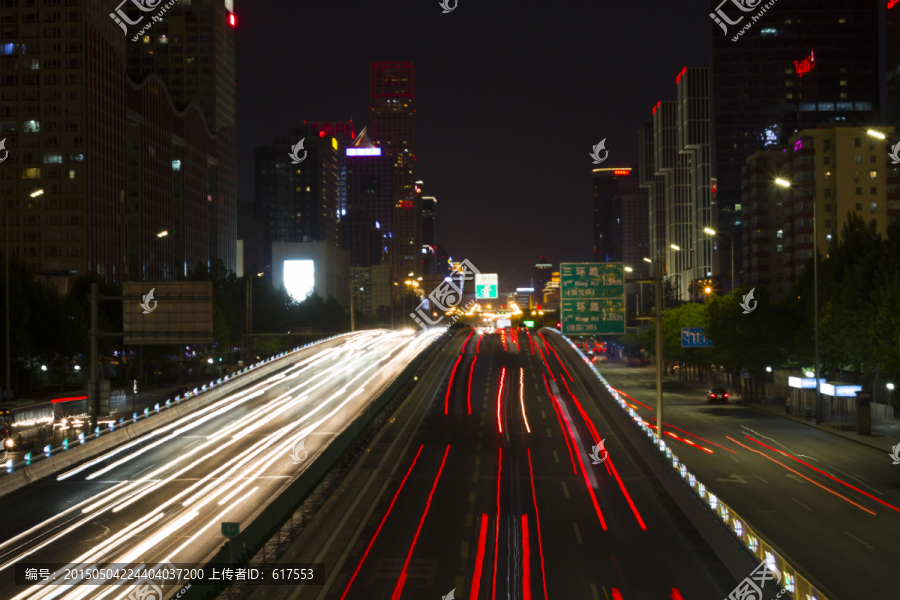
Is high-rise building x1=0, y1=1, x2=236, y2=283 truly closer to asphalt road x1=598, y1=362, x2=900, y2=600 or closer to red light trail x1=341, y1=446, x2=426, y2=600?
asphalt road x1=598, y1=362, x2=900, y2=600

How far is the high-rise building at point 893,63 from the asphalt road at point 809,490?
105 metres

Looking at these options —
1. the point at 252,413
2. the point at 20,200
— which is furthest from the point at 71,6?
the point at 252,413

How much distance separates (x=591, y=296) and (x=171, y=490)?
22.3m

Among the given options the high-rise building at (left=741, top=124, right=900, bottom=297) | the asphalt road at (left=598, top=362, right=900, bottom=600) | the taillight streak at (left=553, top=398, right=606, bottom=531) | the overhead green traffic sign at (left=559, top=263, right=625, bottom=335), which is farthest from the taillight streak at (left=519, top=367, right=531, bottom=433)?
the high-rise building at (left=741, top=124, right=900, bottom=297)

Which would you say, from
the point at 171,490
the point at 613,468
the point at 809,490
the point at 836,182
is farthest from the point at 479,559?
the point at 836,182

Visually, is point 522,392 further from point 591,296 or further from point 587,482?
point 587,482

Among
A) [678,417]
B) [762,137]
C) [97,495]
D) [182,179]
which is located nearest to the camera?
[97,495]

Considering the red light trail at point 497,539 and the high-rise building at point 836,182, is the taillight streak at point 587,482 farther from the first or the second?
the high-rise building at point 836,182

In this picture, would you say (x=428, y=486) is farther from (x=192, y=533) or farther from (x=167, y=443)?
(x=167, y=443)

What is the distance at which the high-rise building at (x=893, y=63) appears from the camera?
137250mm

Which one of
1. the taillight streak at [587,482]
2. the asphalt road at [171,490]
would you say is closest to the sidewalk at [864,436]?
the taillight streak at [587,482]

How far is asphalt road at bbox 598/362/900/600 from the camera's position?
71.8ft

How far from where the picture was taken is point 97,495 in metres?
26.5

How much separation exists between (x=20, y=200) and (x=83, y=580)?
384ft
